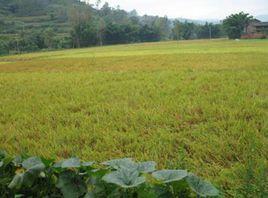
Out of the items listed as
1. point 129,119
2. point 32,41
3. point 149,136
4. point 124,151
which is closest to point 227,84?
point 129,119

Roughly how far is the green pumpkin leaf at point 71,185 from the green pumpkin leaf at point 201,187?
66 centimetres

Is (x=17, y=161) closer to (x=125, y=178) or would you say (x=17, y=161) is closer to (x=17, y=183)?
(x=17, y=183)

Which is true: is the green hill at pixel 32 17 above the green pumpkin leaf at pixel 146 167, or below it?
above

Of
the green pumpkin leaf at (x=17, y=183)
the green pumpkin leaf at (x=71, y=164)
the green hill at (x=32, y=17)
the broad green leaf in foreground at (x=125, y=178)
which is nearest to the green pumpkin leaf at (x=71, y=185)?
the green pumpkin leaf at (x=71, y=164)

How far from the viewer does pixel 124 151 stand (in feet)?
12.7

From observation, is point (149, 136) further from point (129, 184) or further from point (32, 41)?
point (32, 41)

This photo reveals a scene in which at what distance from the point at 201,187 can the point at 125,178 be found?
406mm

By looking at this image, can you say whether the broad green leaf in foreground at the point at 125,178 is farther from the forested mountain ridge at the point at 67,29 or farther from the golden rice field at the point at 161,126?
→ the forested mountain ridge at the point at 67,29

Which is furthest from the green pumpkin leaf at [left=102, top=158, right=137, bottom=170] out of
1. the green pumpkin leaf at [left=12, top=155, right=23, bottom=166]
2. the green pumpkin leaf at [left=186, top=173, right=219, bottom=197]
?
the green pumpkin leaf at [left=12, top=155, right=23, bottom=166]

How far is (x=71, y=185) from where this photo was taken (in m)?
2.23

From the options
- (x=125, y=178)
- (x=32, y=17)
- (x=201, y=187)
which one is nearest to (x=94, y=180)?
(x=125, y=178)

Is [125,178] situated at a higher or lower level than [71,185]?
higher

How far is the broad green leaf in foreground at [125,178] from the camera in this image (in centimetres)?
187

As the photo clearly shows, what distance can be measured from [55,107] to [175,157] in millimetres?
3458
